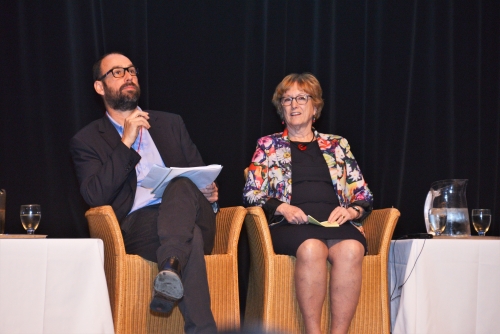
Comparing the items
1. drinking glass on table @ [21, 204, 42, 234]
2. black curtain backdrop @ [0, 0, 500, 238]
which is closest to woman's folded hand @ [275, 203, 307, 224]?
black curtain backdrop @ [0, 0, 500, 238]

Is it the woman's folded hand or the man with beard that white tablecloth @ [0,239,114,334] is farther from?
the woman's folded hand

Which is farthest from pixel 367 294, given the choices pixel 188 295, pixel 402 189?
pixel 402 189

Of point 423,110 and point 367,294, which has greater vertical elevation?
point 423,110

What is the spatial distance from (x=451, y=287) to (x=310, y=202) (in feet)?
2.52

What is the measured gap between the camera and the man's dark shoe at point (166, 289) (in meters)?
2.25

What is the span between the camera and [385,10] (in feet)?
13.4

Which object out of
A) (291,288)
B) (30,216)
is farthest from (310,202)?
(30,216)

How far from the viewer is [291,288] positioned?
2.92 meters

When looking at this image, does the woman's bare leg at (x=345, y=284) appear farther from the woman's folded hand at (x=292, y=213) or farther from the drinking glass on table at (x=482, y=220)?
the drinking glass on table at (x=482, y=220)

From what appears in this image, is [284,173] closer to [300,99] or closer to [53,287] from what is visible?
[300,99]

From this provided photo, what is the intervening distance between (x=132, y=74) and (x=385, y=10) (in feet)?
5.89

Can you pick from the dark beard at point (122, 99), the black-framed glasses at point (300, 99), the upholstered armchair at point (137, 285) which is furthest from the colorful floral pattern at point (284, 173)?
the dark beard at point (122, 99)

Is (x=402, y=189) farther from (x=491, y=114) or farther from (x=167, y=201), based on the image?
(x=167, y=201)

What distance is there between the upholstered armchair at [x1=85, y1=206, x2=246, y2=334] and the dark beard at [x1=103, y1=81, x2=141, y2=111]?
2.05 ft
